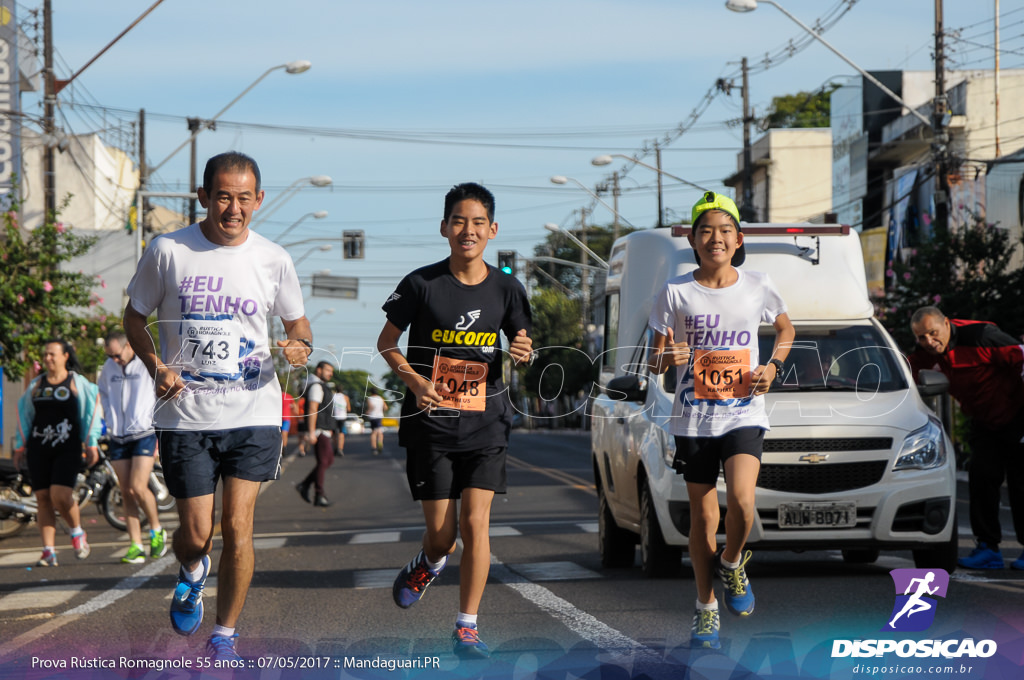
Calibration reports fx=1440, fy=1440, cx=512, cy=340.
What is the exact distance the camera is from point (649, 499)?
1029 cm

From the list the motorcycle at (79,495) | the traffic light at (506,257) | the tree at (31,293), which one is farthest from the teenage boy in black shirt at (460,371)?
the traffic light at (506,257)

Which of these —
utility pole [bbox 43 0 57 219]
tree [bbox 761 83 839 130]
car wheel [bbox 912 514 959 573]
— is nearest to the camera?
car wheel [bbox 912 514 959 573]

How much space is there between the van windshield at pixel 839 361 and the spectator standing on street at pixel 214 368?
504 centimetres

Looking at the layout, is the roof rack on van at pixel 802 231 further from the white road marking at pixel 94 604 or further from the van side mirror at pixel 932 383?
the white road marking at pixel 94 604

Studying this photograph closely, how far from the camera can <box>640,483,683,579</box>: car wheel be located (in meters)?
10.3

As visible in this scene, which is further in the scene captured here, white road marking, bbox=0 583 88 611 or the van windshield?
the van windshield

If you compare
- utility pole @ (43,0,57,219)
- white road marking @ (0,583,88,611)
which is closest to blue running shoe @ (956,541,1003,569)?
white road marking @ (0,583,88,611)

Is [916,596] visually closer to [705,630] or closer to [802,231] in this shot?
[705,630]

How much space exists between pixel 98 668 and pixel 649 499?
4706 mm

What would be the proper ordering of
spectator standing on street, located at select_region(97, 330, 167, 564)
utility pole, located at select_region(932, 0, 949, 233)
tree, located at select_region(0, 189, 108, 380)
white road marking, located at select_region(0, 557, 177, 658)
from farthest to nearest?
utility pole, located at select_region(932, 0, 949, 233) < tree, located at select_region(0, 189, 108, 380) < spectator standing on street, located at select_region(97, 330, 167, 564) < white road marking, located at select_region(0, 557, 177, 658)

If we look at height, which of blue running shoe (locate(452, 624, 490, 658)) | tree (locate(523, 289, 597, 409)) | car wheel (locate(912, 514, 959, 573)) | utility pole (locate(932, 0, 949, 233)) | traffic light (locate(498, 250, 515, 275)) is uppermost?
utility pole (locate(932, 0, 949, 233))

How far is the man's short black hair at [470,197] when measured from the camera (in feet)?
21.9

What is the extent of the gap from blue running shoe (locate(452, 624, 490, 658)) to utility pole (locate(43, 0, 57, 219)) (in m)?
19.3

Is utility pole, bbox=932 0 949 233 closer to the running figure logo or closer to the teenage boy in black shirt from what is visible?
the running figure logo
